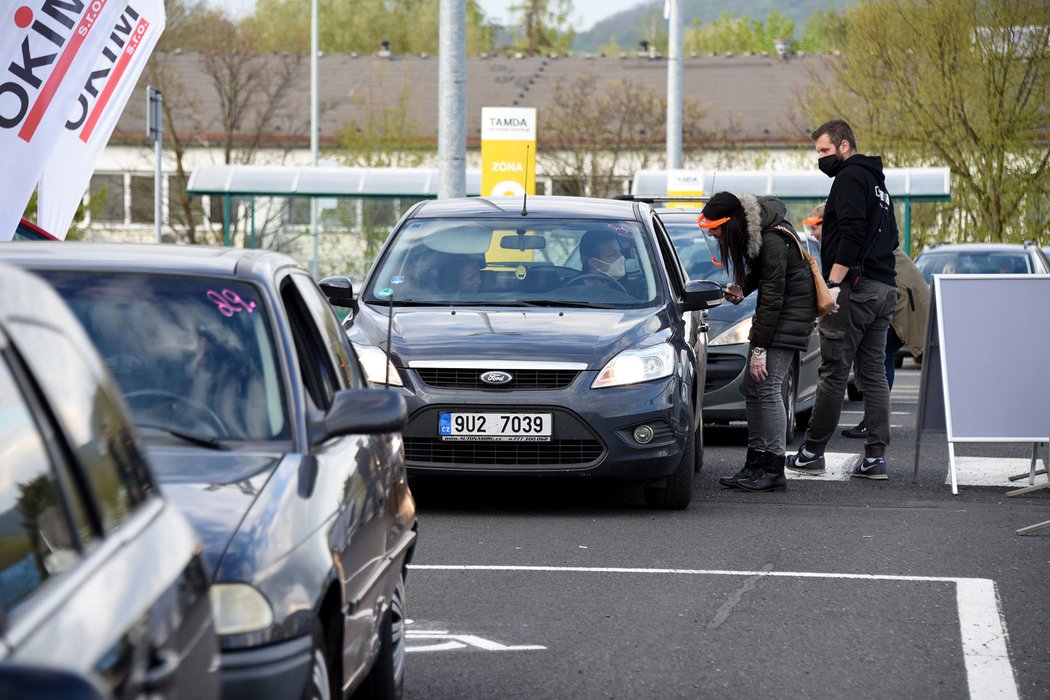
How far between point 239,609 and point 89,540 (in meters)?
1.07

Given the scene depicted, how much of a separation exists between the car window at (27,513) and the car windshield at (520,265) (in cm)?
716

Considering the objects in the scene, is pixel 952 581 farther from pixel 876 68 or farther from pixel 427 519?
pixel 876 68

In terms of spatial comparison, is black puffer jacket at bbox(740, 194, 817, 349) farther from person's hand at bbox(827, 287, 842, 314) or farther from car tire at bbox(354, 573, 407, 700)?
car tire at bbox(354, 573, 407, 700)

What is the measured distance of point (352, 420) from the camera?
4.27 metres

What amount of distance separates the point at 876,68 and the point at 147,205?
2247 cm

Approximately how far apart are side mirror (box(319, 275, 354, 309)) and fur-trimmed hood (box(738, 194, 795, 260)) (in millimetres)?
2352

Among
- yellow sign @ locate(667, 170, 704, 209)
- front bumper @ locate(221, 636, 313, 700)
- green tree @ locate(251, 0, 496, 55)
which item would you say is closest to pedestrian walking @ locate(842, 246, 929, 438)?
yellow sign @ locate(667, 170, 704, 209)

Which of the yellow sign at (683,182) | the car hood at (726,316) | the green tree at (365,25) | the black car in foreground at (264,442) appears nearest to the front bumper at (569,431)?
the black car in foreground at (264,442)

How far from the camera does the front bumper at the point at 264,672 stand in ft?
11.1

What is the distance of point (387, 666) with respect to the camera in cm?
504

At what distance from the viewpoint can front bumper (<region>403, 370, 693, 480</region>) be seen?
8.93 metres

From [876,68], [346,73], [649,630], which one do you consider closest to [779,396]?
[649,630]

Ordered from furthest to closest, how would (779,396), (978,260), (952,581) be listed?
(978,260) → (779,396) → (952,581)

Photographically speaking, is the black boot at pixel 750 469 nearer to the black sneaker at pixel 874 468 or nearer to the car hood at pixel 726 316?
the black sneaker at pixel 874 468
